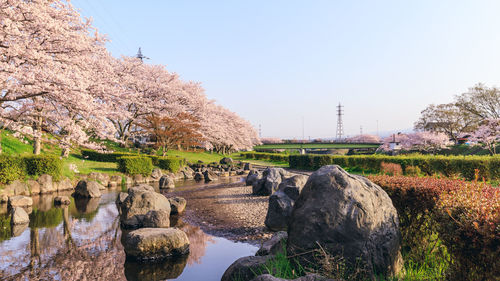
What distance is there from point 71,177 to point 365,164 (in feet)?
74.8

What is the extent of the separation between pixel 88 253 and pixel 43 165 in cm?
1175

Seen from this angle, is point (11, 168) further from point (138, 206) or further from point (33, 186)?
point (138, 206)

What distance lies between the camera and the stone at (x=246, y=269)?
5172mm

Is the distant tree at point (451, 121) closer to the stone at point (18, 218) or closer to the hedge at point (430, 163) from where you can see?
the hedge at point (430, 163)

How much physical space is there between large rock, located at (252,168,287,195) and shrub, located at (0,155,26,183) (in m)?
12.5

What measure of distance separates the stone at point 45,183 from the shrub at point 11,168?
3.35 feet

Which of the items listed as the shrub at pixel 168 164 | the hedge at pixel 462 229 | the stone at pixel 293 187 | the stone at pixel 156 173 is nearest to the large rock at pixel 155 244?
the stone at pixel 293 187

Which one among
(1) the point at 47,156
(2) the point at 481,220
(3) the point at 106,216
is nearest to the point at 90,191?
(1) the point at 47,156

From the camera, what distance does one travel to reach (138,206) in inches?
448

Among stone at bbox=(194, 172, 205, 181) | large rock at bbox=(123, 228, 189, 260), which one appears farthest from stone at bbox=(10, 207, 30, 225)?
stone at bbox=(194, 172, 205, 181)

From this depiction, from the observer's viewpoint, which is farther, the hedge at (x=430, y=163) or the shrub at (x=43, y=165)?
the hedge at (x=430, y=163)

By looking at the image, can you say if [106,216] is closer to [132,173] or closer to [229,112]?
[132,173]

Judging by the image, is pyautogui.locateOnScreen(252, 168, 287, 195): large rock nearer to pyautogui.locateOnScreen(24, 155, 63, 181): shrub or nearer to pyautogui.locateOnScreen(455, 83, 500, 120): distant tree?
pyautogui.locateOnScreen(24, 155, 63, 181): shrub

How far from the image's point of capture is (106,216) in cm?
1205
